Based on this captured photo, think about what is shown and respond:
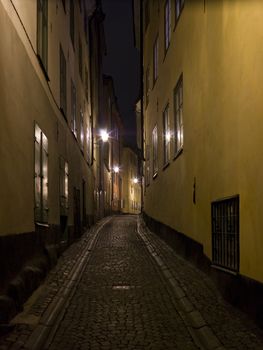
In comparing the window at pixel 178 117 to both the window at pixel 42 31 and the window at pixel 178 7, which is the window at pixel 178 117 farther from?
the window at pixel 42 31

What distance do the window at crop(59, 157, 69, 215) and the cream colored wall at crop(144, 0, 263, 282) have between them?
284cm

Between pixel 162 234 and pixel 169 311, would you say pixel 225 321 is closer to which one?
pixel 169 311

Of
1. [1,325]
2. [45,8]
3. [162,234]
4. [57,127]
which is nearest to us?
[1,325]

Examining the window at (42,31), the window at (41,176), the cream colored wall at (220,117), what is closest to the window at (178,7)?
the cream colored wall at (220,117)

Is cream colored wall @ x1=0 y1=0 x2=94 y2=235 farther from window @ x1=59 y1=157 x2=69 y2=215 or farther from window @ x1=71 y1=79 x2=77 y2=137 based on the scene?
window @ x1=71 y1=79 x2=77 y2=137

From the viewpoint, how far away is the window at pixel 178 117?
1191 cm

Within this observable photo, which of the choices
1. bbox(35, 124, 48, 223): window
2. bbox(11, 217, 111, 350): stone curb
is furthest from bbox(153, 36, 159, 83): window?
bbox(11, 217, 111, 350): stone curb

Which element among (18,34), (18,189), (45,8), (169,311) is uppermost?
(45,8)

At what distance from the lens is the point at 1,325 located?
220 inches

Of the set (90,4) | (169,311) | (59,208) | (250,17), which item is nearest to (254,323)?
(169,311)

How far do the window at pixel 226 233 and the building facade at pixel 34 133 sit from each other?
2901 mm

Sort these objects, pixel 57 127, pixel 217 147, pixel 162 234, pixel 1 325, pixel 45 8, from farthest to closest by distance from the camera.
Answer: pixel 162 234 → pixel 57 127 → pixel 45 8 → pixel 217 147 → pixel 1 325

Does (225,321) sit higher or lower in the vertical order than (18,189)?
lower

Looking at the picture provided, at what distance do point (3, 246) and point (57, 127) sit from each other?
6136mm
